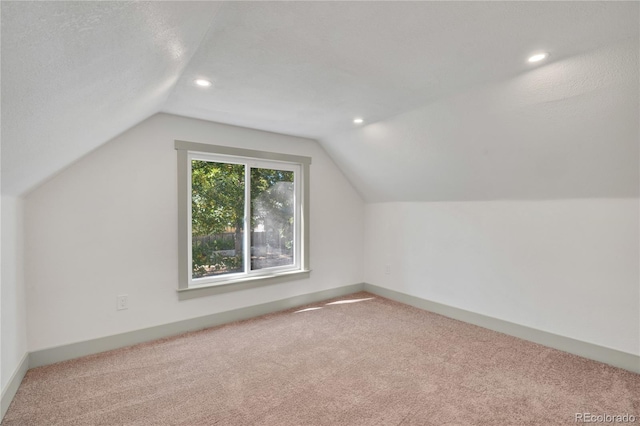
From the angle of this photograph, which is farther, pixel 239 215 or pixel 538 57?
pixel 239 215

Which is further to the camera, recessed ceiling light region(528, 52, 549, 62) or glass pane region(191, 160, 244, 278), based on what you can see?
glass pane region(191, 160, 244, 278)

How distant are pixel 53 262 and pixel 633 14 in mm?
4107

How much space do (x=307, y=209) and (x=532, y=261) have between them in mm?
2518

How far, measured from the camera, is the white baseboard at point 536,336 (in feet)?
7.91

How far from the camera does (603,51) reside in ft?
5.92

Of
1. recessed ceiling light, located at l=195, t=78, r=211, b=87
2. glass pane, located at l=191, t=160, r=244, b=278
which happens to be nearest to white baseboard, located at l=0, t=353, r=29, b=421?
glass pane, located at l=191, t=160, r=244, b=278

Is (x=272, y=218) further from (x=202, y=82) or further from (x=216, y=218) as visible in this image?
(x=202, y=82)

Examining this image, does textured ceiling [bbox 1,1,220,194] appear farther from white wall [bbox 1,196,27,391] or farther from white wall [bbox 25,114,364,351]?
white wall [bbox 25,114,364,351]

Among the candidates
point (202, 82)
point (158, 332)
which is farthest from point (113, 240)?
point (202, 82)

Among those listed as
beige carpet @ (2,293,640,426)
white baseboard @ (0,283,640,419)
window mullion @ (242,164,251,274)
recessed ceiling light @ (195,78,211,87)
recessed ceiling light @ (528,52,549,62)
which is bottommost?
beige carpet @ (2,293,640,426)

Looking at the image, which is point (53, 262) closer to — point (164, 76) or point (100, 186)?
point (100, 186)

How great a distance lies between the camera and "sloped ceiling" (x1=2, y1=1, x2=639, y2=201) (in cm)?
105

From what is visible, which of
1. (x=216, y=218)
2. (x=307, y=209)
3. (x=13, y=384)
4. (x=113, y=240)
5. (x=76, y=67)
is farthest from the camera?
(x=307, y=209)

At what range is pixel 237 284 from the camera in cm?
344
